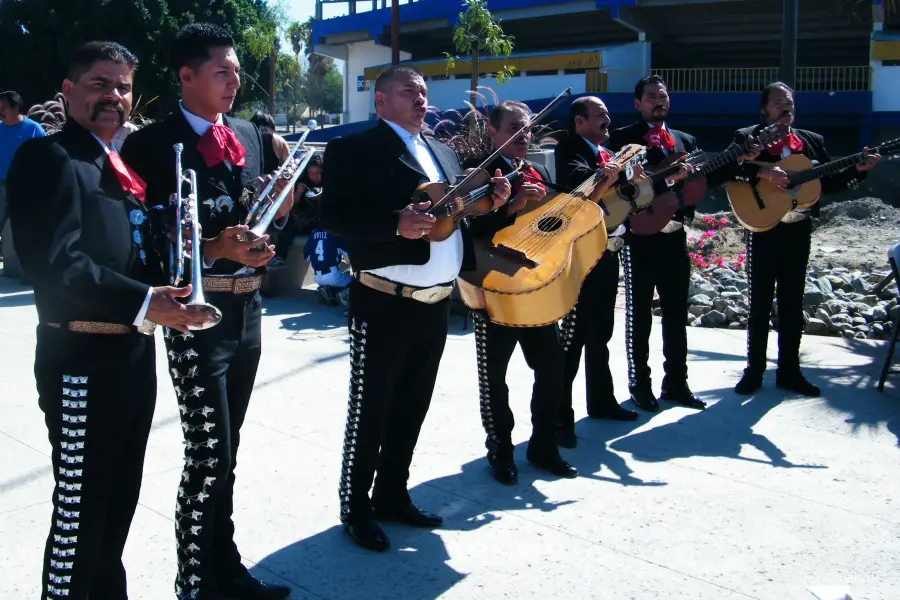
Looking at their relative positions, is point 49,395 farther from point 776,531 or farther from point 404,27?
point 404,27

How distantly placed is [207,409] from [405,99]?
1640mm

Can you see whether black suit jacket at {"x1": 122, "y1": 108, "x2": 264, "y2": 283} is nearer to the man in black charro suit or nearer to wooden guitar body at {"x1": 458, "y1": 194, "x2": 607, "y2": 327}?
the man in black charro suit

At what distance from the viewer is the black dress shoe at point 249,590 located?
361 cm

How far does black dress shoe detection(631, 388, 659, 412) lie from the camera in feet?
20.3

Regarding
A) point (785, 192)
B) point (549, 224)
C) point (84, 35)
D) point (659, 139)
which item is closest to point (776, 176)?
point (785, 192)

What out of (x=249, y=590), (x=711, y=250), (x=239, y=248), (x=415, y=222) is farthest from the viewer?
(x=711, y=250)

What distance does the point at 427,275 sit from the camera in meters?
4.08

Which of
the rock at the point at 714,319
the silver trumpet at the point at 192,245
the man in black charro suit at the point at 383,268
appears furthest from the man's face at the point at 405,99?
the rock at the point at 714,319

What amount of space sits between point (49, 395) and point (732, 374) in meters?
5.42

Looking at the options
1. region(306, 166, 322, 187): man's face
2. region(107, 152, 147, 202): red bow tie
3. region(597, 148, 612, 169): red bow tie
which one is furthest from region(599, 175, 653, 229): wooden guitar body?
region(306, 166, 322, 187): man's face

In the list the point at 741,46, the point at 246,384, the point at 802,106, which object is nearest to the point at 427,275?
the point at 246,384

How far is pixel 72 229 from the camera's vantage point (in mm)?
2709

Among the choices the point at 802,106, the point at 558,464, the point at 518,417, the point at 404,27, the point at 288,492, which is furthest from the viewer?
the point at 404,27

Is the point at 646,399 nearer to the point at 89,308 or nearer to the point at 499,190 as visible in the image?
the point at 499,190
